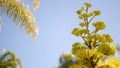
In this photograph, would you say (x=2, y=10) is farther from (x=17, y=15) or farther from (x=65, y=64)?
(x=65, y=64)

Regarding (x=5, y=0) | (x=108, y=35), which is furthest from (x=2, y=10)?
(x=108, y=35)

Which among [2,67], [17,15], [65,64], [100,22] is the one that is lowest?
[100,22]

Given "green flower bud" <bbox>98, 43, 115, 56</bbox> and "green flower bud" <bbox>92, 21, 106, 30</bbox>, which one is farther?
"green flower bud" <bbox>92, 21, 106, 30</bbox>

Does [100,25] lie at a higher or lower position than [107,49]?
higher

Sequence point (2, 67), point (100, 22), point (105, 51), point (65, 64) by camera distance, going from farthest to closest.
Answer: point (65, 64) → point (2, 67) → point (100, 22) → point (105, 51)

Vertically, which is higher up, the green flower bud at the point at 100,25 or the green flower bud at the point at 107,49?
the green flower bud at the point at 100,25

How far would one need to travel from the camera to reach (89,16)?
28.9 feet

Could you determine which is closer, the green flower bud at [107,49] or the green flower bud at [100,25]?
the green flower bud at [107,49]

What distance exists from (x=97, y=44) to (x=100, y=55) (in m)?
0.46

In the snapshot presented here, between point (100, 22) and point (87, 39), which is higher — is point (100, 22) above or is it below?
above

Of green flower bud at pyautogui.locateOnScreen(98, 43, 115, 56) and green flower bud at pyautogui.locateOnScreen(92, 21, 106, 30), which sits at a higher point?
green flower bud at pyautogui.locateOnScreen(92, 21, 106, 30)

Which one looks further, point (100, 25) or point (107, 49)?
point (100, 25)

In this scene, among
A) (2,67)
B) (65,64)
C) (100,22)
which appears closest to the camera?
(100,22)

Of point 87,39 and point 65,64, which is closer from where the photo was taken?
point 87,39
